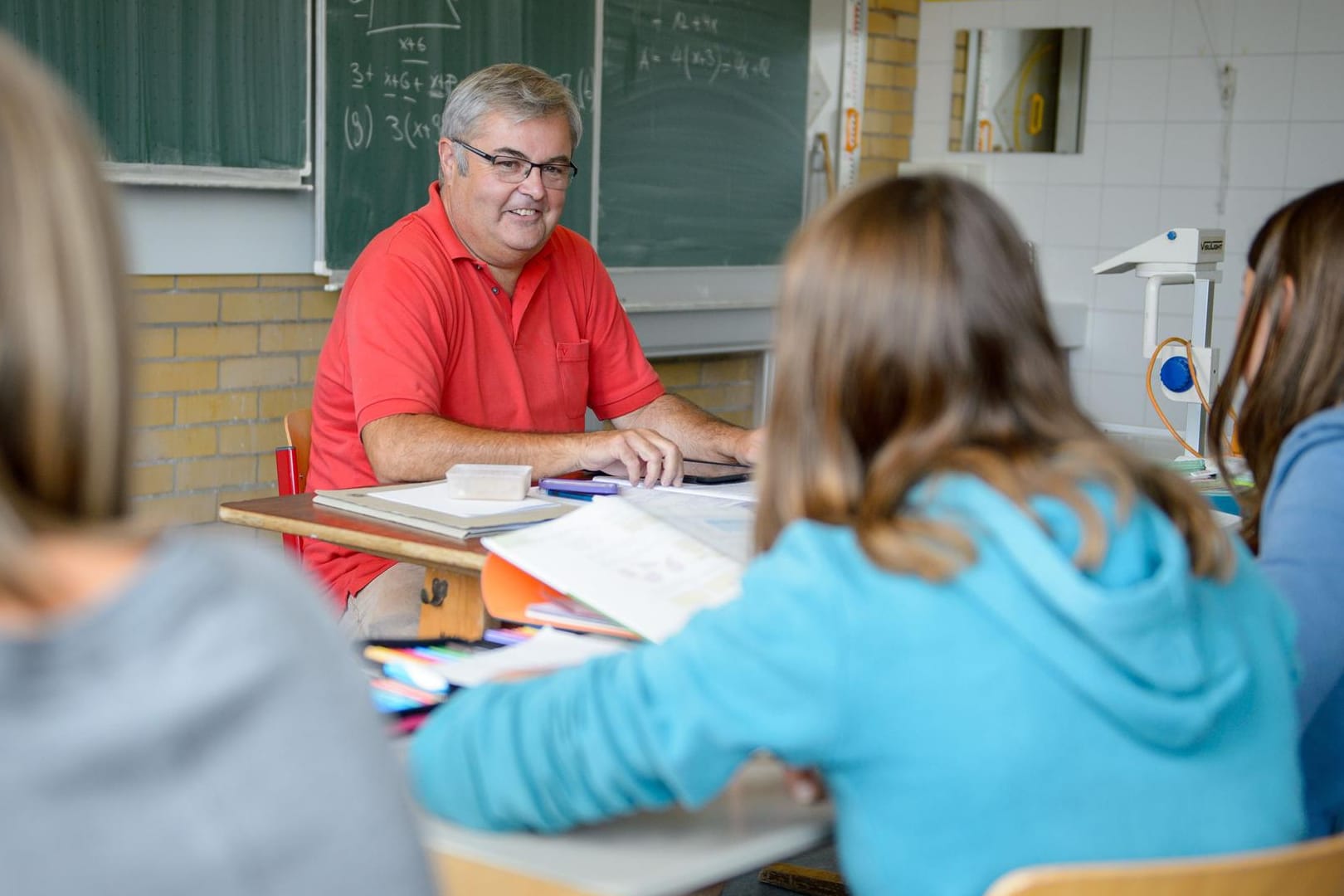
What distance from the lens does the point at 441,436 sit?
2.34m

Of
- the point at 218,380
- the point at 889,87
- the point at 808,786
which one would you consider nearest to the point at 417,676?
the point at 808,786

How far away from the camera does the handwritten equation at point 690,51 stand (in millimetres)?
4352

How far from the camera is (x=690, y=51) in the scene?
4.51 m

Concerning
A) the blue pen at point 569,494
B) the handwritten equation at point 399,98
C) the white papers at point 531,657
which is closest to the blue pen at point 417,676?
the white papers at point 531,657

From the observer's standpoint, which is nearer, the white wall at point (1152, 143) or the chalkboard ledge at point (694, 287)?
the chalkboard ledge at point (694, 287)

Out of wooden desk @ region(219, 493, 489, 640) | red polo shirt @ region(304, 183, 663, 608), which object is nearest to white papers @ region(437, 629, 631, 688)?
wooden desk @ region(219, 493, 489, 640)

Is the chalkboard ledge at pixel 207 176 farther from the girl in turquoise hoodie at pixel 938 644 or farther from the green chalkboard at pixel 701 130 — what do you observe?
the girl in turquoise hoodie at pixel 938 644

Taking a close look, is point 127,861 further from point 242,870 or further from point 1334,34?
point 1334,34

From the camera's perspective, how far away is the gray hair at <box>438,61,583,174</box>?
8.88ft

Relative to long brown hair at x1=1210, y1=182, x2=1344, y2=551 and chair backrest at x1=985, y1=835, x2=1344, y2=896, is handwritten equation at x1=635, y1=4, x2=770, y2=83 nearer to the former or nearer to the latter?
long brown hair at x1=1210, y1=182, x2=1344, y2=551

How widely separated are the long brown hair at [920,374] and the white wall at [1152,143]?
3756 millimetres

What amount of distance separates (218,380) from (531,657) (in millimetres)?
2180

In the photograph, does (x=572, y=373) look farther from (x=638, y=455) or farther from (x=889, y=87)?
(x=889, y=87)

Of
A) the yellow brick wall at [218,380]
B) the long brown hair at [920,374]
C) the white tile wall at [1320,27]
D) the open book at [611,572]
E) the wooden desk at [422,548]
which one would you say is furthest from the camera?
the white tile wall at [1320,27]
